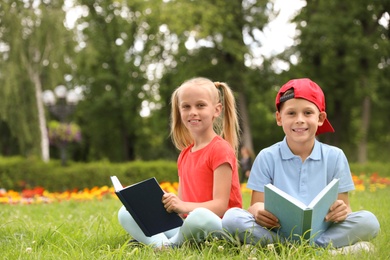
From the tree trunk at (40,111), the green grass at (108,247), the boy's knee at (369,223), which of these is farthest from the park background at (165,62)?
the boy's knee at (369,223)

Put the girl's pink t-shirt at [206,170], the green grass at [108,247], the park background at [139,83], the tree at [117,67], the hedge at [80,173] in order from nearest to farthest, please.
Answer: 1. the green grass at [108,247]
2. the girl's pink t-shirt at [206,170]
3. the park background at [139,83]
4. the hedge at [80,173]
5. the tree at [117,67]

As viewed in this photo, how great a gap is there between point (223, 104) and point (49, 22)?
15243 millimetres

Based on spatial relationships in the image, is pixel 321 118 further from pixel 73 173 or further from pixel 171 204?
pixel 73 173

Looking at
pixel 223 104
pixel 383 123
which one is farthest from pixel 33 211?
pixel 383 123

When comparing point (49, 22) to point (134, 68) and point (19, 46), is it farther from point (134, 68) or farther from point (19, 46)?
point (134, 68)

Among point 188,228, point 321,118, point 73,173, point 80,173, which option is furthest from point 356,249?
point 73,173

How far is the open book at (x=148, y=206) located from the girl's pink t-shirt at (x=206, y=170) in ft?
1.04

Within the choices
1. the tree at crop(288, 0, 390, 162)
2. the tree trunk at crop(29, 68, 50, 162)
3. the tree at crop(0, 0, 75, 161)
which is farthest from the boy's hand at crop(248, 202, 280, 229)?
the tree trunk at crop(29, 68, 50, 162)

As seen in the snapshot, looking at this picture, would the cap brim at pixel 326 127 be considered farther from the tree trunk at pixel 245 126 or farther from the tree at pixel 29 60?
the tree trunk at pixel 245 126

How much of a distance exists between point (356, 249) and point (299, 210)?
15.2 inches

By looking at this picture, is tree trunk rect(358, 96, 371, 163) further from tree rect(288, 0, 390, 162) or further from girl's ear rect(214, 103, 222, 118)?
girl's ear rect(214, 103, 222, 118)

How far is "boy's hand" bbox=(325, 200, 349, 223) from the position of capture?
9.61 ft

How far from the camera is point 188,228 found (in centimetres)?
306

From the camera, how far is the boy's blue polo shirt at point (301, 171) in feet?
10.3
